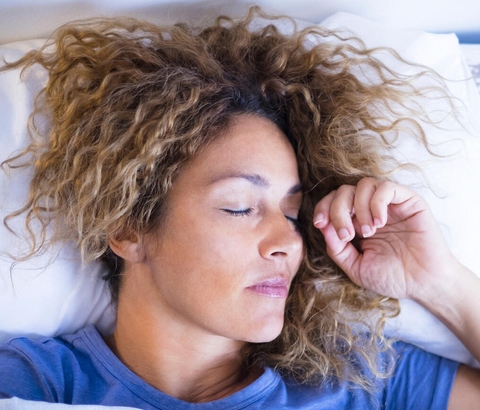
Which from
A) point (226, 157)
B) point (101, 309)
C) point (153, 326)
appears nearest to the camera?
point (226, 157)

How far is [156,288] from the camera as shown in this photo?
1.37 meters

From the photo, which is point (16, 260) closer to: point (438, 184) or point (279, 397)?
point (279, 397)

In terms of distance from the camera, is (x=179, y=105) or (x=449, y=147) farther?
(x=449, y=147)

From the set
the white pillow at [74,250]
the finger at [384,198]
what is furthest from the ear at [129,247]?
the finger at [384,198]

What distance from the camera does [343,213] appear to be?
1.32m

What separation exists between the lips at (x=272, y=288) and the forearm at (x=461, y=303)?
0.32m

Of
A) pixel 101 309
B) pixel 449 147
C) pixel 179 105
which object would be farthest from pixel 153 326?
pixel 449 147

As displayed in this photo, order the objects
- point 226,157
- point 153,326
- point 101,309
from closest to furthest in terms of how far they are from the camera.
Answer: point 226,157, point 153,326, point 101,309

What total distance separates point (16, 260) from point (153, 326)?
33 centimetres

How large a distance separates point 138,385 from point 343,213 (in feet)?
1.78

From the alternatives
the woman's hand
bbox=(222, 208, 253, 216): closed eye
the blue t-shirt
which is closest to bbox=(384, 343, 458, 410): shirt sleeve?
the blue t-shirt

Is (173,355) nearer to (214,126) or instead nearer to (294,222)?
(294,222)

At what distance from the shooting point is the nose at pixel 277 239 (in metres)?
1.25

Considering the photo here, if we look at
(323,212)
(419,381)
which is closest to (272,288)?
(323,212)
